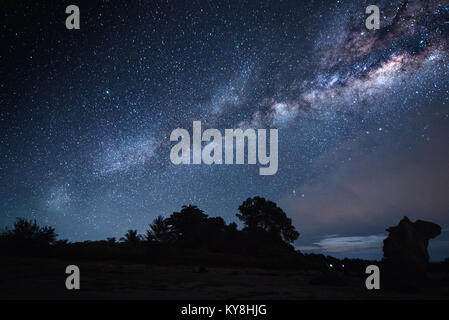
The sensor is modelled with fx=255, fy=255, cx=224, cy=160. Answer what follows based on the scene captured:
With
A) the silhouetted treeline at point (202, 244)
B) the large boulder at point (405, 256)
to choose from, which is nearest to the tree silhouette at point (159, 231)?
the silhouetted treeline at point (202, 244)

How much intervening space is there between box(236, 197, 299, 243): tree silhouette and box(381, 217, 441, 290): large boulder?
23.8m

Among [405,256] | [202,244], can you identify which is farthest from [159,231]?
[405,256]

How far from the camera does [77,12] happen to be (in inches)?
346

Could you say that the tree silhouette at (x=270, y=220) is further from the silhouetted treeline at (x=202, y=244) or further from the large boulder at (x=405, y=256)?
the large boulder at (x=405, y=256)

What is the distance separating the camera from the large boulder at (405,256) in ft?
26.9

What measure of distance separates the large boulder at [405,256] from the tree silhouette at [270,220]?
2381 cm

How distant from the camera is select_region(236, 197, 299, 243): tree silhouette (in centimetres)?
3231
